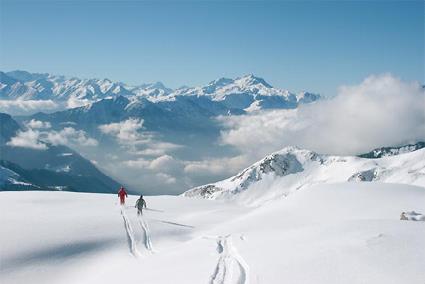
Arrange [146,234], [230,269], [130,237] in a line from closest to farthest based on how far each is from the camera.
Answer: [230,269] < [130,237] < [146,234]

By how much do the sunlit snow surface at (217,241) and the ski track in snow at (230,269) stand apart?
0.18 feet

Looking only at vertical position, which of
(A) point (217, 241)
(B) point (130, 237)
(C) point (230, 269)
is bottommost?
(C) point (230, 269)

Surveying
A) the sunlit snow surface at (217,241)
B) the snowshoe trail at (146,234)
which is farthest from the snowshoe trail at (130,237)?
the snowshoe trail at (146,234)

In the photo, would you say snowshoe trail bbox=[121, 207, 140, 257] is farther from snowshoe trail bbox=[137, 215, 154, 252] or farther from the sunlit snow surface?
snowshoe trail bbox=[137, 215, 154, 252]

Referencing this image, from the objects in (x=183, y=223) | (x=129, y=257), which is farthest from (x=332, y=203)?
(x=129, y=257)

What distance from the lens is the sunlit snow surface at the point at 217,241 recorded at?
21.0 metres

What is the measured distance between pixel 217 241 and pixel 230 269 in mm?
11094

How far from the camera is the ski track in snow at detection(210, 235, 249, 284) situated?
66.0 feet

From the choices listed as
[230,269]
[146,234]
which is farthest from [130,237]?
[230,269]

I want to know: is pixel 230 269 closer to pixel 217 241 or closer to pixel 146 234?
pixel 217 241

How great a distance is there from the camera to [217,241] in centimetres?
3325

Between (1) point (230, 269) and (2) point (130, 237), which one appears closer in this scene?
(1) point (230, 269)

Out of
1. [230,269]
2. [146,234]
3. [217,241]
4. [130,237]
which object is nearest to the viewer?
[230,269]

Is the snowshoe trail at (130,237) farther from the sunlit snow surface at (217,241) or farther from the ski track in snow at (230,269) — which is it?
the ski track in snow at (230,269)
